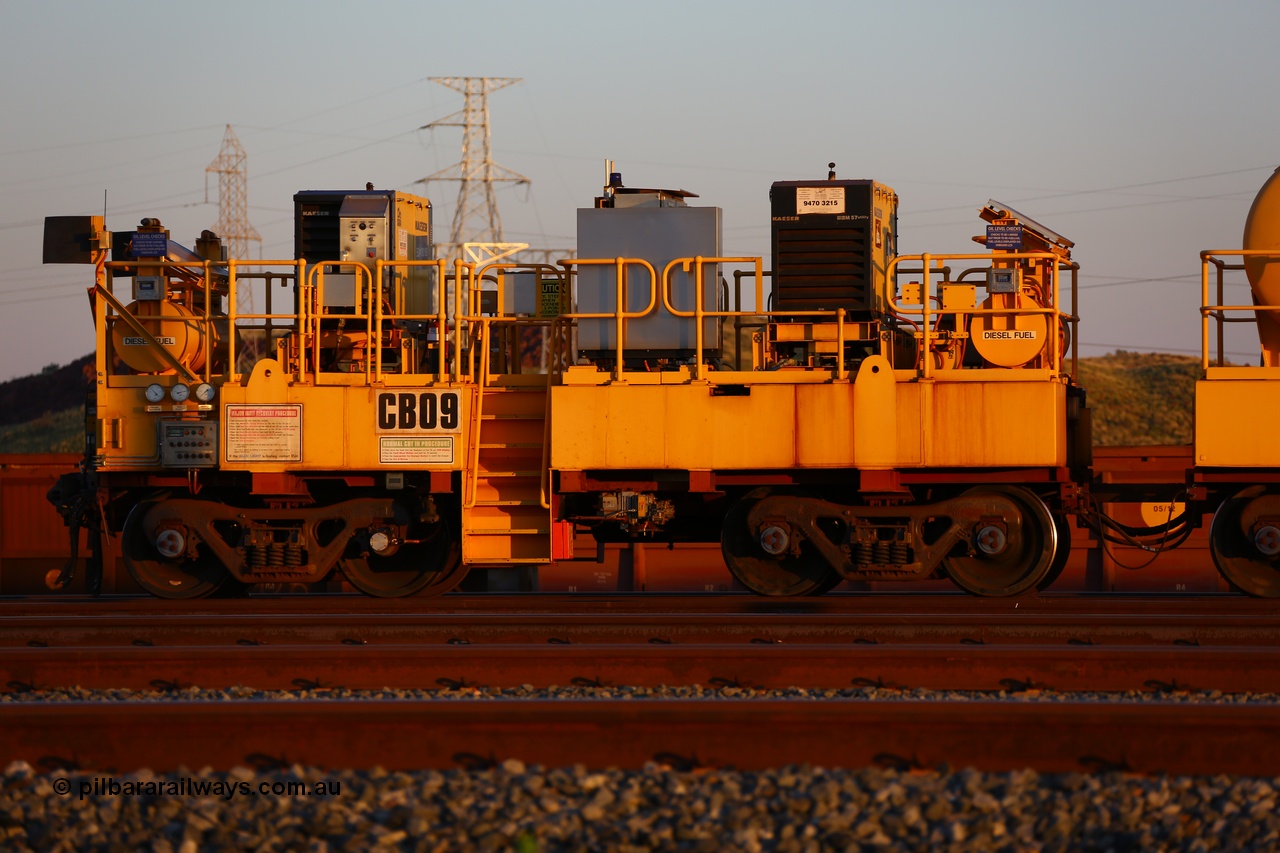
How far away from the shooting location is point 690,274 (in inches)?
493

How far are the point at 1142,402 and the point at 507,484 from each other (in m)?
34.6

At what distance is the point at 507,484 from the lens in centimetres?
1262

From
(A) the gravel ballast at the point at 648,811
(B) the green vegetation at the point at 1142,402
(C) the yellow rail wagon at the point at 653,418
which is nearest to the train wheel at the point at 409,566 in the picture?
(C) the yellow rail wagon at the point at 653,418

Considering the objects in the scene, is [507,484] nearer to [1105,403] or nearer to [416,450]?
[416,450]

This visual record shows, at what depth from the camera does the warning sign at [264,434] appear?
12625mm

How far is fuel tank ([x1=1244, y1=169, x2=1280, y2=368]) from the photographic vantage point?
11894 mm

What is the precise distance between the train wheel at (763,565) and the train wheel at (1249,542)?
3.27 m

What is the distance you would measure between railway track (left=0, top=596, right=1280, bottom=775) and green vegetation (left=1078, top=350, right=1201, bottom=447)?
90.1 ft

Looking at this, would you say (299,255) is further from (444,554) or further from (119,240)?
(444,554)

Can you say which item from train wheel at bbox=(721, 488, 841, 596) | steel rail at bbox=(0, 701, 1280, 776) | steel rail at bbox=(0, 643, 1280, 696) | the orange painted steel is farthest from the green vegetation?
steel rail at bbox=(0, 701, 1280, 776)

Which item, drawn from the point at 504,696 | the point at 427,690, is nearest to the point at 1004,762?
the point at 504,696

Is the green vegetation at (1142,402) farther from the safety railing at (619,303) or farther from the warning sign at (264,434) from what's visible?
the warning sign at (264,434)

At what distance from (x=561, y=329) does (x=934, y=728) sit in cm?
731

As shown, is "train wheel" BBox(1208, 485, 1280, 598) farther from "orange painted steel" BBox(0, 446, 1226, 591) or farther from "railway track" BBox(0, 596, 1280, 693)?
"orange painted steel" BBox(0, 446, 1226, 591)
